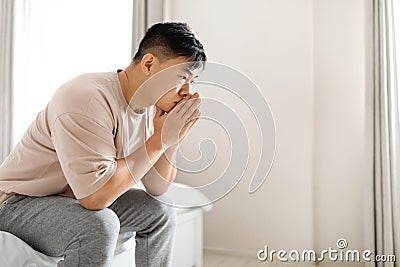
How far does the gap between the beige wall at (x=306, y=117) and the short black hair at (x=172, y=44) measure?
54.2 inches

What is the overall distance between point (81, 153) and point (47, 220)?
0.68 feet

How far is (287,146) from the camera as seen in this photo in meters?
2.69

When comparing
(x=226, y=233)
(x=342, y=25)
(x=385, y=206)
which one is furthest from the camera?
(x=226, y=233)

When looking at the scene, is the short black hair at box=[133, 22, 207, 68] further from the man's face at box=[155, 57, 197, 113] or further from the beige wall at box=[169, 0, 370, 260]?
the beige wall at box=[169, 0, 370, 260]

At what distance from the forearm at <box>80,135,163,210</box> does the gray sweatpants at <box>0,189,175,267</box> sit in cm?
3

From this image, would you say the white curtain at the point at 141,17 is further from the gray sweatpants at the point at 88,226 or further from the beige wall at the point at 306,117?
the gray sweatpants at the point at 88,226

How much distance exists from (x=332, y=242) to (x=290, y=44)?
115cm

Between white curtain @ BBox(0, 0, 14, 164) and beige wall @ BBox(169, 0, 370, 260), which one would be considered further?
white curtain @ BBox(0, 0, 14, 164)

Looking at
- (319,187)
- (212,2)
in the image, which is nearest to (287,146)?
(319,187)

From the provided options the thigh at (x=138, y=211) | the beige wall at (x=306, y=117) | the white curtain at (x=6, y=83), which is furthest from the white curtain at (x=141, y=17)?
the thigh at (x=138, y=211)

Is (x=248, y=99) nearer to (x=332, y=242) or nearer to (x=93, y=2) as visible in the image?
(x=332, y=242)

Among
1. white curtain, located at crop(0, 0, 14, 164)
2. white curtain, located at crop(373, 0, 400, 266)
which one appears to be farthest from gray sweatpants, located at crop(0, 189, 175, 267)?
white curtain, located at crop(0, 0, 14, 164)

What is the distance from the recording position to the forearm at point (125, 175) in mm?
1255

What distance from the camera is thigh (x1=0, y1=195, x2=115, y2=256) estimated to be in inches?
48.1
